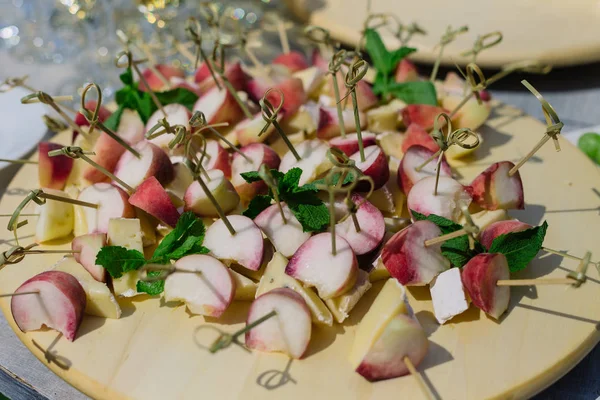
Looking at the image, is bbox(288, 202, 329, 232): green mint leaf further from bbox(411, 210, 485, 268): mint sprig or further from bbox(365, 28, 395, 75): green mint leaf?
bbox(365, 28, 395, 75): green mint leaf

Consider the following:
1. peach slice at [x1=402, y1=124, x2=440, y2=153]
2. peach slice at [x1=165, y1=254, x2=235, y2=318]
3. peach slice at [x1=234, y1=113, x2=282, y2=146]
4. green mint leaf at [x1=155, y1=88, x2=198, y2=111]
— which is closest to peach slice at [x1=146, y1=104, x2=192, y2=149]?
green mint leaf at [x1=155, y1=88, x2=198, y2=111]

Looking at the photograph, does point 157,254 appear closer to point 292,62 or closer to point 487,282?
point 487,282

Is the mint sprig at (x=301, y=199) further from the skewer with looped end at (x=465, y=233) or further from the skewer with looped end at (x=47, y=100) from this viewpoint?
the skewer with looped end at (x=47, y=100)

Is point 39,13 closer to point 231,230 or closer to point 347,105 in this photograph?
point 347,105

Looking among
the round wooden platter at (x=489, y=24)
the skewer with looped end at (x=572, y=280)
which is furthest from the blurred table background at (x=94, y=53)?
the skewer with looped end at (x=572, y=280)

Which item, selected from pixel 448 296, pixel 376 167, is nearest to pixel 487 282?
pixel 448 296

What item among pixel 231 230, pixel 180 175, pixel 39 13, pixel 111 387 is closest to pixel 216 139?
pixel 180 175

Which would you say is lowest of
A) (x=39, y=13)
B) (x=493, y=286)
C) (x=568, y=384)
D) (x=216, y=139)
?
(x=568, y=384)
